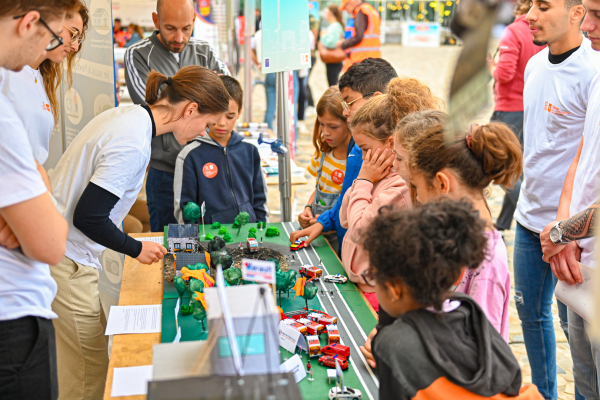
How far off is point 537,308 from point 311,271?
3.44 feet

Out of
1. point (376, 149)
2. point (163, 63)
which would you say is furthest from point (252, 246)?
point (163, 63)

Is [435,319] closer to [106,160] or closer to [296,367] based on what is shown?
[296,367]

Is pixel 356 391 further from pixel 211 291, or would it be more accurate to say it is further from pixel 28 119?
pixel 28 119

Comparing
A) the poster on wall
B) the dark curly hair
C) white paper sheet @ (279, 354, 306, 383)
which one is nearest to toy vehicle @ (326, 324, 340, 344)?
white paper sheet @ (279, 354, 306, 383)

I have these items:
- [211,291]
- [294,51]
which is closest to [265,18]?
[294,51]

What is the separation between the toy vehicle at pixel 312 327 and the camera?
1.56 metres

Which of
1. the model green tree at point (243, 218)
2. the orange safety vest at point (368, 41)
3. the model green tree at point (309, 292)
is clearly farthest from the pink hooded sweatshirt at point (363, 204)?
the orange safety vest at point (368, 41)

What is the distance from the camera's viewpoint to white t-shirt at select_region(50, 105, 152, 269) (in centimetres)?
169

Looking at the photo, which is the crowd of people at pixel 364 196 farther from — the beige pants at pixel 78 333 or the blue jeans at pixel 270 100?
the blue jeans at pixel 270 100

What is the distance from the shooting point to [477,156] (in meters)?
1.40

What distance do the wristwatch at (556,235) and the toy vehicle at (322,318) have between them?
0.77m

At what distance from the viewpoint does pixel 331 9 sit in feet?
27.4

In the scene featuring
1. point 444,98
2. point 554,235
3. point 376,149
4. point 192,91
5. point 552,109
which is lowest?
point 554,235

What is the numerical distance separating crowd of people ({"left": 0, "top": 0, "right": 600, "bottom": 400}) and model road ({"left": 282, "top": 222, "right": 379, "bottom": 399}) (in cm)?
6
